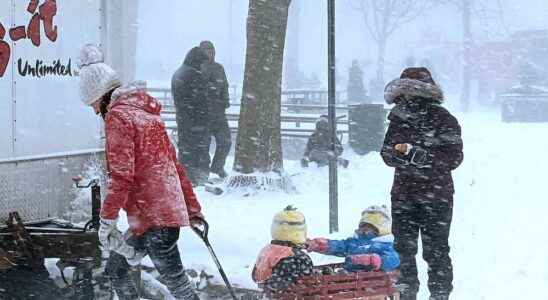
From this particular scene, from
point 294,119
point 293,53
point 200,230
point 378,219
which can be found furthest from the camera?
point 293,53

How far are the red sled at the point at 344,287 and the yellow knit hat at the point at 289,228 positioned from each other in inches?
15.5

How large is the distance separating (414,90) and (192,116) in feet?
19.1

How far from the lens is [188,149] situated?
1125cm

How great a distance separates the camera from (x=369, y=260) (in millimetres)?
5055

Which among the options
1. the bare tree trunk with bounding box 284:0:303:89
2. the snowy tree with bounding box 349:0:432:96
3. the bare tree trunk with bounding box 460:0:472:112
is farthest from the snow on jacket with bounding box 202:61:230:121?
the bare tree trunk with bounding box 284:0:303:89

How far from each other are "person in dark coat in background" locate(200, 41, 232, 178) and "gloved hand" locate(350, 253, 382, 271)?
21.3 ft

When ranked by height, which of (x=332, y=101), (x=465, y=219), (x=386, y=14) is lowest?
(x=465, y=219)

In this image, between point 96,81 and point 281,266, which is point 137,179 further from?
point 281,266

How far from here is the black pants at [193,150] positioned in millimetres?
11250

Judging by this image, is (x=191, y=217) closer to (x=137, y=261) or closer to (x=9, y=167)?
(x=137, y=261)

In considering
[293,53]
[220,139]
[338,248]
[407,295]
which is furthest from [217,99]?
[293,53]

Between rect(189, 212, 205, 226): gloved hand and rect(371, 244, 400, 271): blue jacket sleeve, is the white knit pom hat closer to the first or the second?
rect(189, 212, 205, 226): gloved hand

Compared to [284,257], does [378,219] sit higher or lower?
higher

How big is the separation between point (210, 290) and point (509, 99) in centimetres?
2230
